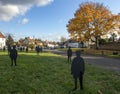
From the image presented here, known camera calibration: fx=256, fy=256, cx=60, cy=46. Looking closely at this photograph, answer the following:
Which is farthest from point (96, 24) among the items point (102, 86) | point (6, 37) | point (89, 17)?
point (6, 37)

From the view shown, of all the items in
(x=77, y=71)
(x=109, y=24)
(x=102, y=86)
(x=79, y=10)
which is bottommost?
(x=102, y=86)

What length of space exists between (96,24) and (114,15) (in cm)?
503

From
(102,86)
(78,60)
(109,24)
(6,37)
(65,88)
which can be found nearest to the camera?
(78,60)

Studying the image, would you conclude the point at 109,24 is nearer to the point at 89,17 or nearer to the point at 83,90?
the point at 89,17

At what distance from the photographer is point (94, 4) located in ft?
222

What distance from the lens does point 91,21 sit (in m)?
65.0

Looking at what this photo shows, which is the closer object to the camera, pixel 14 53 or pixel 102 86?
pixel 102 86

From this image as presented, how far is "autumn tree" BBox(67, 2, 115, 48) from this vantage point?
212 feet

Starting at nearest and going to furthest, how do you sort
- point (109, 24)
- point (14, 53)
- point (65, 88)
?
point (65, 88) → point (14, 53) → point (109, 24)

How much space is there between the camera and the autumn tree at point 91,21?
64562 mm

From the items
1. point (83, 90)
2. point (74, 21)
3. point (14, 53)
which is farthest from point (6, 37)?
point (83, 90)

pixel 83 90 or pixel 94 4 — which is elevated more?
pixel 94 4

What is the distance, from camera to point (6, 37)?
511 ft

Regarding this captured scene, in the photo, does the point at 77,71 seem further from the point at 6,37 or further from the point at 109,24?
the point at 6,37
